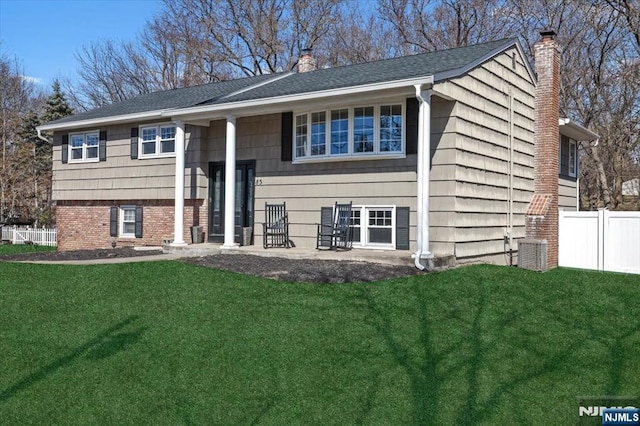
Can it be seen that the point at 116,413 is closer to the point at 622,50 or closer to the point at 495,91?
the point at 495,91

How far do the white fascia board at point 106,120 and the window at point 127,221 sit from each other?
8.02 ft

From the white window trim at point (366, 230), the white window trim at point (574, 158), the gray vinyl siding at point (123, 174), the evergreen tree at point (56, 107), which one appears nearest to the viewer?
the white window trim at point (366, 230)

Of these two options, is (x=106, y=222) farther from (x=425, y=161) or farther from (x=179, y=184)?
(x=425, y=161)

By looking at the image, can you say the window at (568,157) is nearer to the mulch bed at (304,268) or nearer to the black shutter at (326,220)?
the black shutter at (326,220)

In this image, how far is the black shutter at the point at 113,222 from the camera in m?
16.4

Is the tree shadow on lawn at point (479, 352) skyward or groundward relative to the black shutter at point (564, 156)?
groundward

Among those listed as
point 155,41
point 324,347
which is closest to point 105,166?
point 324,347

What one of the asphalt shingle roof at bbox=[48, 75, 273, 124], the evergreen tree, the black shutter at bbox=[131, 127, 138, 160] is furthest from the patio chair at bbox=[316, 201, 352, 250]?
the evergreen tree

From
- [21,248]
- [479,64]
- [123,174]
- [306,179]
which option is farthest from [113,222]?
[479,64]

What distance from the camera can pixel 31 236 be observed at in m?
21.3

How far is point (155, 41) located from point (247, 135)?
22041 mm

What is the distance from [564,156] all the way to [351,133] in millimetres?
7892

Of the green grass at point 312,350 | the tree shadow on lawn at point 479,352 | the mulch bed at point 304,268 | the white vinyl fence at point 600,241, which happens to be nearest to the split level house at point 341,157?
the mulch bed at point 304,268

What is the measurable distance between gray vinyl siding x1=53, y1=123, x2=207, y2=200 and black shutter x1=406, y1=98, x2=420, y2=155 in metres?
5.87
